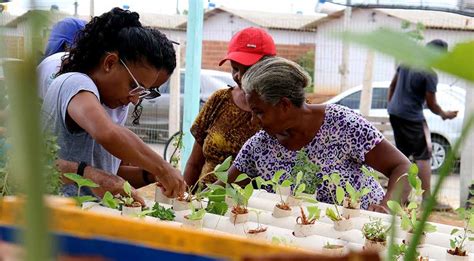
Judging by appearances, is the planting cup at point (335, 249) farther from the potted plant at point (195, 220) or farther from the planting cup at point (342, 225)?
the potted plant at point (195, 220)

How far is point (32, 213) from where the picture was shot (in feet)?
0.86

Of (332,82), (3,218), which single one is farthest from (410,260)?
(332,82)

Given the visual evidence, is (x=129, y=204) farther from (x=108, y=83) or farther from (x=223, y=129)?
(x=223, y=129)

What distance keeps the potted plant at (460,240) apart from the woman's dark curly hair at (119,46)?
3.08ft

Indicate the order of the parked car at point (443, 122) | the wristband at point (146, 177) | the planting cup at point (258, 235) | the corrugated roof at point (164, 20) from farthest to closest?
the corrugated roof at point (164, 20), the parked car at point (443, 122), the wristband at point (146, 177), the planting cup at point (258, 235)

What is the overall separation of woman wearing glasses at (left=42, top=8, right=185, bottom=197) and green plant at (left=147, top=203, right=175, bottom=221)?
0.07m

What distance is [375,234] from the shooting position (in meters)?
1.75

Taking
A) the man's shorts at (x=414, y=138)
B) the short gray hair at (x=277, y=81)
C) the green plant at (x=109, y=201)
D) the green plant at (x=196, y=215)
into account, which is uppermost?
the short gray hair at (x=277, y=81)

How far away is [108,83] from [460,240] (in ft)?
3.45

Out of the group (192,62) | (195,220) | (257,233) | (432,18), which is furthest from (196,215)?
(432,18)

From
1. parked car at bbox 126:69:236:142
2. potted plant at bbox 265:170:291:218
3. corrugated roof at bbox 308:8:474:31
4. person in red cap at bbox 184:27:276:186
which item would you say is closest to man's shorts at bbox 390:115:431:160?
parked car at bbox 126:69:236:142

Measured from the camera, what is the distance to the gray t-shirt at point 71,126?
1954 mm

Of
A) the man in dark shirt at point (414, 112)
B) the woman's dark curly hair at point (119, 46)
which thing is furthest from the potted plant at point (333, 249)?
A: the man in dark shirt at point (414, 112)

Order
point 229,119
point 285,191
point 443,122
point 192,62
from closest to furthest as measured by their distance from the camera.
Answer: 1. point 285,191
2. point 229,119
3. point 192,62
4. point 443,122
